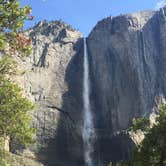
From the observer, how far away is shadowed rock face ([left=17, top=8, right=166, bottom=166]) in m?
64.6

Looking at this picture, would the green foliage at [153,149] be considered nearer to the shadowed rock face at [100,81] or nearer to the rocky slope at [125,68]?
the shadowed rock face at [100,81]

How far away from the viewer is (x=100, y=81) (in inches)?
2940

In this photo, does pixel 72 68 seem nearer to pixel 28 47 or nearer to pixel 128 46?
pixel 128 46

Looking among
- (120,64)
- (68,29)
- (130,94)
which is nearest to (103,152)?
(130,94)

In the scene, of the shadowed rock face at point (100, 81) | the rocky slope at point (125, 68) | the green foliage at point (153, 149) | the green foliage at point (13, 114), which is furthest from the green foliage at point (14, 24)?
the rocky slope at point (125, 68)

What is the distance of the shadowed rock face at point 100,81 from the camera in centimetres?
6462

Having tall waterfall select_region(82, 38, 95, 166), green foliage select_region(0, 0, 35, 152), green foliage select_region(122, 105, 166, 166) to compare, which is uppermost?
tall waterfall select_region(82, 38, 95, 166)

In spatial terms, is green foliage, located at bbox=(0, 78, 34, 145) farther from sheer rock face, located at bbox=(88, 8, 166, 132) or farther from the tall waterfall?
sheer rock face, located at bbox=(88, 8, 166, 132)

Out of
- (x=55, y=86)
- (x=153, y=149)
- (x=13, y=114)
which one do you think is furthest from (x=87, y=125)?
(x=13, y=114)

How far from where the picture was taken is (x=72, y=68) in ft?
253

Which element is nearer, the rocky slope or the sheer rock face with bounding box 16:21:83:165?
the sheer rock face with bounding box 16:21:83:165

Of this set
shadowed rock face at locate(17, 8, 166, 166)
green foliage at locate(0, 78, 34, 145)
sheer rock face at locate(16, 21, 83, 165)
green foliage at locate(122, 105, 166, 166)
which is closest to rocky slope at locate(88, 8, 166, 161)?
shadowed rock face at locate(17, 8, 166, 166)

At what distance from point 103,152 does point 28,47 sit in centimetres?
4545

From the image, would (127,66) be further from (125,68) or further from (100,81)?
(100,81)
